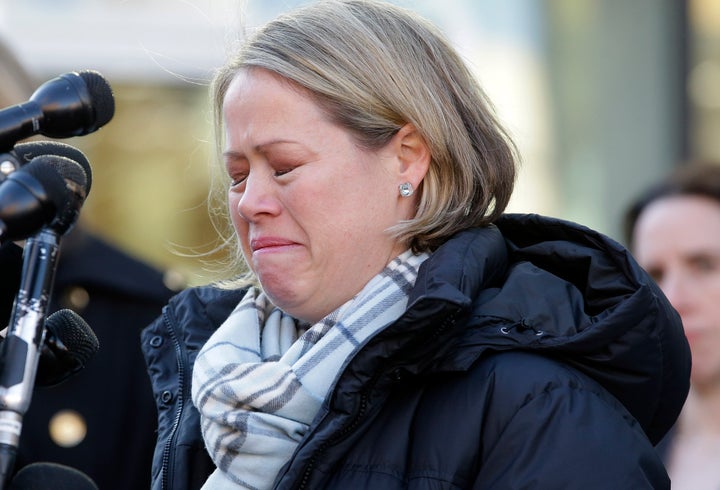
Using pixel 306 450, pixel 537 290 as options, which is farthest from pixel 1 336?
pixel 537 290

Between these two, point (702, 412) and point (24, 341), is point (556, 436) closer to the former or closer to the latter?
point (24, 341)

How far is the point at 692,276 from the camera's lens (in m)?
3.64

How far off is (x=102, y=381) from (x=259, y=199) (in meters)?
1.26

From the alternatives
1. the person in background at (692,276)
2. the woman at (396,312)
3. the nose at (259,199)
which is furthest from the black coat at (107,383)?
the person in background at (692,276)

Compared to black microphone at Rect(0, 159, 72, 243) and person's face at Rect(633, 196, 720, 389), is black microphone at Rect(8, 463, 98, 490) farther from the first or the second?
person's face at Rect(633, 196, 720, 389)

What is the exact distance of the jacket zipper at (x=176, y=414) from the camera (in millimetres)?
2377

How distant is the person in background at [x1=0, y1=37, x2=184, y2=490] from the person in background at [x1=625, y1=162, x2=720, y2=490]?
1.58 metres

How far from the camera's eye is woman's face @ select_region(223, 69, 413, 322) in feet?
7.36

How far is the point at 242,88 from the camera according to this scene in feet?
7.72

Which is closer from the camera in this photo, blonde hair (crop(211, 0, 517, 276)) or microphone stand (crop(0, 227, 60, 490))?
microphone stand (crop(0, 227, 60, 490))

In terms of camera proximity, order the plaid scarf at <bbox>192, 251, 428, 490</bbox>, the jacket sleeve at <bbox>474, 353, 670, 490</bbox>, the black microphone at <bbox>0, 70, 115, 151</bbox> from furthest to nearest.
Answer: the plaid scarf at <bbox>192, 251, 428, 490</bbox> < the jacket sleeve at <bbox>474, 353, 670, 490</bbox> < the black microphone at <bbox>0, 70, 115, 151</bbox>

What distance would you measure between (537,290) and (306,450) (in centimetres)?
55

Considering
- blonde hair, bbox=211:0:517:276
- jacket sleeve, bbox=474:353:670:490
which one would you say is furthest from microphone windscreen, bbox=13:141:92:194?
jacket sleeve, bbox=474:353:670:490

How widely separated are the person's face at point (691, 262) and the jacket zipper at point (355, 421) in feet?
5.57
